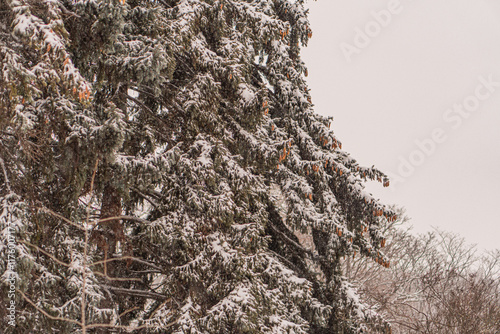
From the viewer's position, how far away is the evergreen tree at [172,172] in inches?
181

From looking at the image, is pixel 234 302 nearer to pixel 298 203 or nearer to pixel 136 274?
pixel 298 203

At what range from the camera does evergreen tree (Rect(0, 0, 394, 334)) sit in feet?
15.1

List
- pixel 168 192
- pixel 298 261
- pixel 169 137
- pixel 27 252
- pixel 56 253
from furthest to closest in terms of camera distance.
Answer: pixel 298 261 → pixel 169 137 → pixel 168 192 → pixel 56 253 → pixel 27 252

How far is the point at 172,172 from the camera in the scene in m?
5.95

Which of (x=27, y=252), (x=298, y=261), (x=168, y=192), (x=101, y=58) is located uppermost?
(x=101, y=58)

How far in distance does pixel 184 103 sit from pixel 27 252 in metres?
2.68

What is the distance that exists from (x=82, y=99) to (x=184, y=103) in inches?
69.1

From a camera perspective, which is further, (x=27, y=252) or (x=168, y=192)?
(x=168, y=192)

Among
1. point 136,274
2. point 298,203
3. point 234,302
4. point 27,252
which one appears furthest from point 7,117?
point 298,203

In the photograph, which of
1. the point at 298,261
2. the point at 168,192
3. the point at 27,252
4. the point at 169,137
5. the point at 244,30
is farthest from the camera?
the point at 298,261

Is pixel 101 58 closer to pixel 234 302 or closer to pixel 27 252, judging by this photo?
pixel 27 252

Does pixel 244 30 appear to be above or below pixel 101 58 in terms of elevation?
above

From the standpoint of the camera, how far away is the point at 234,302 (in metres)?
5.29

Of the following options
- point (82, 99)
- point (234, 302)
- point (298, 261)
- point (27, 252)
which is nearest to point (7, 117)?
point (82, 99)
